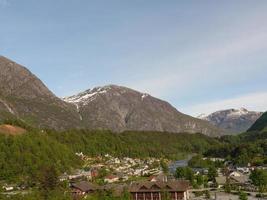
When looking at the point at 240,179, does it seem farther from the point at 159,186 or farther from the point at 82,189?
the point at 82,189

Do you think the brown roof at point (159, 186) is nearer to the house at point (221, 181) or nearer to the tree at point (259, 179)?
the tree at point (259, 179)

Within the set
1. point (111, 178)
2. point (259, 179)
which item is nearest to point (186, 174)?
point (259, 179)

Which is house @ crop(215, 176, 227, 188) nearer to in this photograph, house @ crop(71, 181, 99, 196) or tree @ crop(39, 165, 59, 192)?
house @ crop(71, 181, 99, 196)

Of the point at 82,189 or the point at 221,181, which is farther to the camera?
the point at 221,181

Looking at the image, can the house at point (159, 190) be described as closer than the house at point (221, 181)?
Yes

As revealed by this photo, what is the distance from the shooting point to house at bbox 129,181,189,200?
115 meters

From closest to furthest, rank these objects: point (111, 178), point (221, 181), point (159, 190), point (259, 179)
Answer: point (159, 190)
point (259, 179)
point (221, 181)
point (111, 178)

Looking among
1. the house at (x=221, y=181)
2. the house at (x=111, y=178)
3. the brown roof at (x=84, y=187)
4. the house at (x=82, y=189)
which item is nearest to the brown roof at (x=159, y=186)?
the house at (x=82, y=189)

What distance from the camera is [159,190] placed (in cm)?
11700

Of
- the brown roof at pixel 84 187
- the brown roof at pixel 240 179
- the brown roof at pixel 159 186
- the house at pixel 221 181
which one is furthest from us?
the brown roof at pixel 240 179

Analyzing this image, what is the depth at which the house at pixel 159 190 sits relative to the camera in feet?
377

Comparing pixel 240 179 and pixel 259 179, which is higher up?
pixel 259 179

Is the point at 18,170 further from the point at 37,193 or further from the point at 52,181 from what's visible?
the point at 37,193

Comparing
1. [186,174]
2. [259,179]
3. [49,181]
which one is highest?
[49,181]
